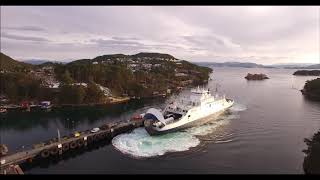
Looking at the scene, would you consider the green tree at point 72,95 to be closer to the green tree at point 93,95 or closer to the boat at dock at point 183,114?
the green tree at point 93,95

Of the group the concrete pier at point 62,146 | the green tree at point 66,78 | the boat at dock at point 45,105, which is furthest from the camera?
the green tree at point 66,78

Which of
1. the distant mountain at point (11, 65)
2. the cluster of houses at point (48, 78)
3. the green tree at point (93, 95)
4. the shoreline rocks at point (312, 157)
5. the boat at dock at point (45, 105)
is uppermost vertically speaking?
the distant mountain at point (11, 65)

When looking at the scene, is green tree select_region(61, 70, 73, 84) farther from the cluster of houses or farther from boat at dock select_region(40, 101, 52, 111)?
boat at dock select_region(40, 101, 52, 111)

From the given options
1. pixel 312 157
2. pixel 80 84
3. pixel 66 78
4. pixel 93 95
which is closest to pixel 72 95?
pixel 93 95

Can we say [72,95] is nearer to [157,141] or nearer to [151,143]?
[157,141]

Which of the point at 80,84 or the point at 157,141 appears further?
the point at 80,84

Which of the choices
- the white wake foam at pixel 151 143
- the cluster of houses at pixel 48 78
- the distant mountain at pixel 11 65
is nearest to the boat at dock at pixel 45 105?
the cluster of houses at pixel 48 78
